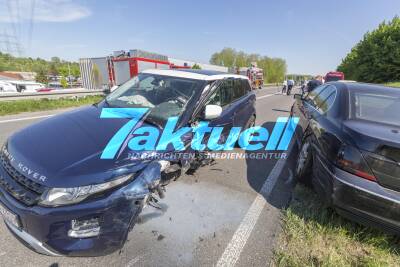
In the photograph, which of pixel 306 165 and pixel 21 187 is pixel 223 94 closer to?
pixel 306 165

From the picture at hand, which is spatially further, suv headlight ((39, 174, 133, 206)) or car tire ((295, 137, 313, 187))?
car tire ((295, 137, 313, 187))

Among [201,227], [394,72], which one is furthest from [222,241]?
[394,72]

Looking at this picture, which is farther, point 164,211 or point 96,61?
point 96,61

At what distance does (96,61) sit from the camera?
1619 cm

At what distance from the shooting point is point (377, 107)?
3066 mm

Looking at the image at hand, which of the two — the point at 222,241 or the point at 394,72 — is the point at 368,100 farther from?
the point at 394,72

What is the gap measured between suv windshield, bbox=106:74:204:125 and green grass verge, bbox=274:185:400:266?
1.98 meters

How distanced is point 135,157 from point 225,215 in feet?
4.88

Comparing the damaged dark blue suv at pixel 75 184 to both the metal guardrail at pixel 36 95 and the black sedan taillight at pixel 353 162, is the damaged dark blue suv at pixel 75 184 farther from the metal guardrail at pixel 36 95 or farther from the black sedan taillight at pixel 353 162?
the metal guardrail at pixel 36 95

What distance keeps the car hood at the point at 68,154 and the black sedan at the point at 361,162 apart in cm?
204

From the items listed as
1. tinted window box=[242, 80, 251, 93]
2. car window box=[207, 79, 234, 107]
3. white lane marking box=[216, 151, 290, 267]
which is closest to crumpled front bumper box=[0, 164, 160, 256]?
white lane marking box=[216, 151, 290, 267]

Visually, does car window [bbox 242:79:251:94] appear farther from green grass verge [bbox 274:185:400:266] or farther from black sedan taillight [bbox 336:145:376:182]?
black sedan taillight [bbox 336:145:376:182]

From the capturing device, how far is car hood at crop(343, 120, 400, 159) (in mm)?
2160

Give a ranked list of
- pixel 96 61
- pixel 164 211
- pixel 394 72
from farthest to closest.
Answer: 1. pixel 394 72
2. pixel 96 61
3. pixel 164 211
